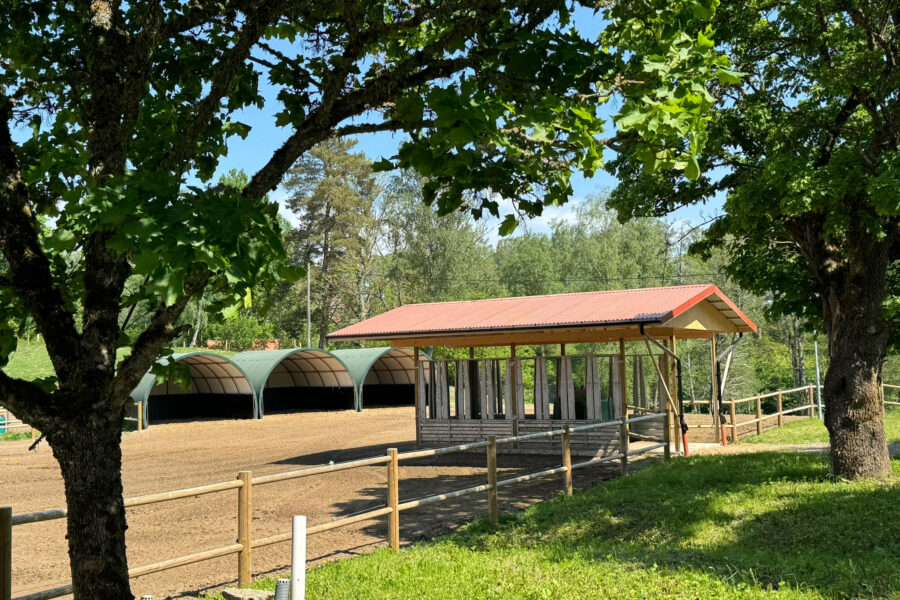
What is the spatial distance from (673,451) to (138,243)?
15.9 metres

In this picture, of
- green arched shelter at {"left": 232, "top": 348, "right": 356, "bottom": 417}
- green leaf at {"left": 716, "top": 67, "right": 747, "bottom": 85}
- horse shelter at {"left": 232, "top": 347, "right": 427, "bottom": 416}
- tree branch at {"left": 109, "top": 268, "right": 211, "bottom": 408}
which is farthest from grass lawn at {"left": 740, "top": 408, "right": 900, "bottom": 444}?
green arched shelter at {"left": 232, "top": 348, "right": 356, "bottom": 417}

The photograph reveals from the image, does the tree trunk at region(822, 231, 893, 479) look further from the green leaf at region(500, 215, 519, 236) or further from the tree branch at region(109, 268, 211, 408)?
the tree branch at region(109, 268, 211, 408)

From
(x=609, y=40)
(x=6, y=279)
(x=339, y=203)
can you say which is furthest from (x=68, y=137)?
(x=339, y=203)

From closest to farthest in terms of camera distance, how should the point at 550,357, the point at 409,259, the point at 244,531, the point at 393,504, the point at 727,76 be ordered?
the point at 727,76, the point at 244,531, the point at 393,504, the point at 550,357, the point at 409,259

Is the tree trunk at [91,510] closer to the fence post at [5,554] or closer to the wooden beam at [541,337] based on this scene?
the fence post at [5,554]

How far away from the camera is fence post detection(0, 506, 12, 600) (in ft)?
16.4

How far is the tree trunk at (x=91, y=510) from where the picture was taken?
352cm

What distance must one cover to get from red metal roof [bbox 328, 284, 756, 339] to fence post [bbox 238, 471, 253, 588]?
376 inches

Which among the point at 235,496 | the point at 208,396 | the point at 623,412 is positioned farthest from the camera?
the point at 208,396

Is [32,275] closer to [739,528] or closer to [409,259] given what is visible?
[739,528]

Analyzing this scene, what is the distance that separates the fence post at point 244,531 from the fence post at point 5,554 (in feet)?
7.09

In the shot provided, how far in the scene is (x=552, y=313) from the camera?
17.6m

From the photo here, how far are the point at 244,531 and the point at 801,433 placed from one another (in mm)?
16257

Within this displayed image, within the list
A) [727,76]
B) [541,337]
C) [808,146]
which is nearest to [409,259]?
[541,337]
